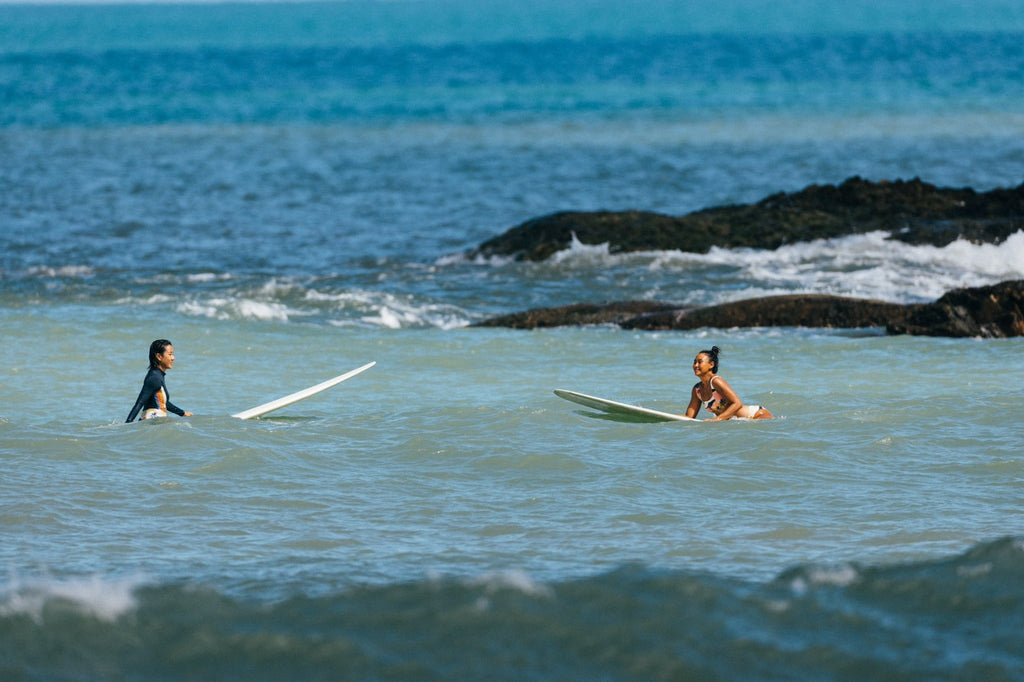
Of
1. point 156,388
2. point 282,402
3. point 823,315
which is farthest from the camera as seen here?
point 823,315

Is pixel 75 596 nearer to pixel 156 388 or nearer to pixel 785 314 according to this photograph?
pixel 156 388

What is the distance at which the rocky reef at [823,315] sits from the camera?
59.0 feet

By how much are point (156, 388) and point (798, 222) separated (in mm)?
17012

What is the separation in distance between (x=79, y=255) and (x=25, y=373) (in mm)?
12552

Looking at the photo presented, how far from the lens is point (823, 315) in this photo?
62.7 ft

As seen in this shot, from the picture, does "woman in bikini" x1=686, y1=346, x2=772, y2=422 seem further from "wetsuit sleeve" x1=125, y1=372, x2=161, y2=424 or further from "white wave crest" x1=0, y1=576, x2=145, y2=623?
"white wave crest" x1=0, y1=576, x2=145, y2=623

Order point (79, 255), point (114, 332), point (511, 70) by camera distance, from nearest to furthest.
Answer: point (114, 332) < point (79, 255) < point (511, 70)

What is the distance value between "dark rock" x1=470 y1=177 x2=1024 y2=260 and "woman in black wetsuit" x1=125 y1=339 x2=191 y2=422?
537 inches

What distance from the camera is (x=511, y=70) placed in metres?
99.4

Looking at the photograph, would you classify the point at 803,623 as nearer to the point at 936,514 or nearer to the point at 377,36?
the point at 936,514

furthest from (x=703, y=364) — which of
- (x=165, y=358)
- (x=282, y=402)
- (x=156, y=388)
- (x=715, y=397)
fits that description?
(x=156, y=388)

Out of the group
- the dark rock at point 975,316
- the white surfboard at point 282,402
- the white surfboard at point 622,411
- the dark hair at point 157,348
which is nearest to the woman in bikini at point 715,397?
the white surfboard at point 622,411

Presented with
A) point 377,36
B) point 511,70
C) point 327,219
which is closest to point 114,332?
point 327,219

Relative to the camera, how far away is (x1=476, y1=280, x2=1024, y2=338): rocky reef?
59.0 feet
